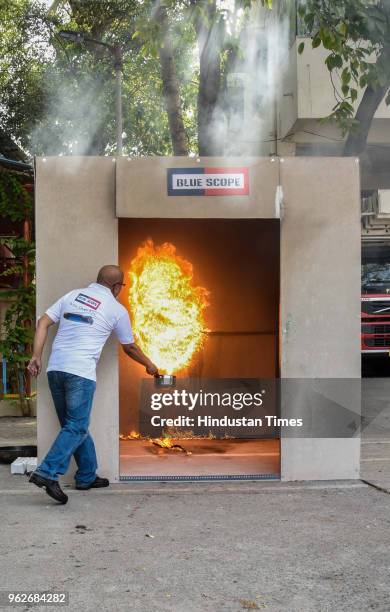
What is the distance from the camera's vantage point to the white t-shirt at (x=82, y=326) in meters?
6.15

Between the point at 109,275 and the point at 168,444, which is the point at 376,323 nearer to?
the point at 168,444

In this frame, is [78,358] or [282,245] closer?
[78,358]

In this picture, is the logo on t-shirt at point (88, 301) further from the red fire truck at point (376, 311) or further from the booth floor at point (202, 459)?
the red fire truck at point (376, 311)

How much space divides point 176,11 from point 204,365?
5.70 metres

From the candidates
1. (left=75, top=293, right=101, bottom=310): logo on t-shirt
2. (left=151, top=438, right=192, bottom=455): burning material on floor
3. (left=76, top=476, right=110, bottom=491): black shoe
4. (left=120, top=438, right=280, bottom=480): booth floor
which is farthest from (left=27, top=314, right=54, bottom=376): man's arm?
(left=151, top=438, right=192, bottom=455): burning material on floor

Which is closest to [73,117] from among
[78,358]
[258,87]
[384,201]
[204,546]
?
[258,87]

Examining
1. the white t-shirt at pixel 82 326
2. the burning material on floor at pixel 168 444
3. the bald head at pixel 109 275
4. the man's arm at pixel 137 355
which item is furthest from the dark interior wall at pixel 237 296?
the white t-shirt at pixel 82 326

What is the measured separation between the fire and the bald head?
229 cm

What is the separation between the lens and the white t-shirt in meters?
6.15

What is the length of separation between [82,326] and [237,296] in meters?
3.64

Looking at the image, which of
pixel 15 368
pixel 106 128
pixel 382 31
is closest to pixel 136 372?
pixel 15 368

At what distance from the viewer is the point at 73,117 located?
26.7 meters

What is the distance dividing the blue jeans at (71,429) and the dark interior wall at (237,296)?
320 centimetres

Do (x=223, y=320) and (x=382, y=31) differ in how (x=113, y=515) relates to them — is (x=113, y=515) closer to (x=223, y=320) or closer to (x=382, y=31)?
(x=223, y=320)
